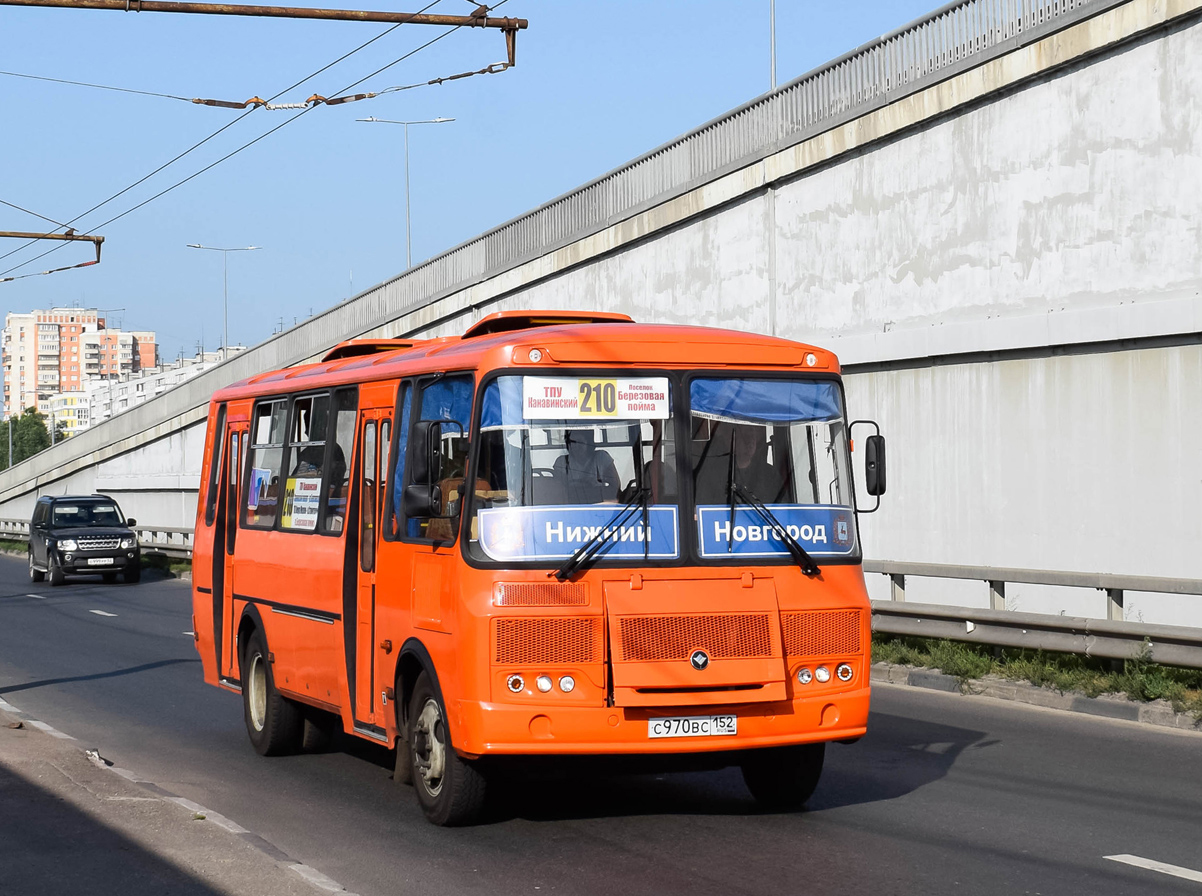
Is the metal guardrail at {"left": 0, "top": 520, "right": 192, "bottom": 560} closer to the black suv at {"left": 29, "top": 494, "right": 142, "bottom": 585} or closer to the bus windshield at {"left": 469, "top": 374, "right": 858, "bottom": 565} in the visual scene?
the black suv at {"left": 29, "top": 494, "right": 142, "bottom": 585}

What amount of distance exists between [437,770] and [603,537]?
1.49m

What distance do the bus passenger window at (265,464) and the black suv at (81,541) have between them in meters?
23.1

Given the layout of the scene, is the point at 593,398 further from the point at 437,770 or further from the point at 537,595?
the point at 437,770

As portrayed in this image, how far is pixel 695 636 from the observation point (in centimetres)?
765

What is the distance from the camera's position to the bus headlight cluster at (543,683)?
7.49 metres

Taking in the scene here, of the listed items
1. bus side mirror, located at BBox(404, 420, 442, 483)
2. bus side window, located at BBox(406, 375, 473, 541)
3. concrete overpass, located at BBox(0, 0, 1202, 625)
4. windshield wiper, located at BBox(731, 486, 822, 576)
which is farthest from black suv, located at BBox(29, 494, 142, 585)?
windshield wiper, located at BBox(731, 486, 822, 576)

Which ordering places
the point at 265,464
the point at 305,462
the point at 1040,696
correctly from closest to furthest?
the point at 305,462
the point at 265,464
the point at 1040,696

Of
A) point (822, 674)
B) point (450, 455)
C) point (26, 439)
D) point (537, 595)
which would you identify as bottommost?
point (822, 674)

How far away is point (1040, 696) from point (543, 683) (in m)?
6.39

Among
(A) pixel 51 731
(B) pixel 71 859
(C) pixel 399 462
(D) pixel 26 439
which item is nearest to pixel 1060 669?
(C) pixel 399 462

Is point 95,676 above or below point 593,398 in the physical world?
below

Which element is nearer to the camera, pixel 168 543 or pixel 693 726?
pixel 693 726

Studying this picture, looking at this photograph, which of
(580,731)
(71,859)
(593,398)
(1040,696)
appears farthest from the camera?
(1040,696)

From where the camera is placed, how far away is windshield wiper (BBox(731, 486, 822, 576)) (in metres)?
8.02
